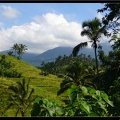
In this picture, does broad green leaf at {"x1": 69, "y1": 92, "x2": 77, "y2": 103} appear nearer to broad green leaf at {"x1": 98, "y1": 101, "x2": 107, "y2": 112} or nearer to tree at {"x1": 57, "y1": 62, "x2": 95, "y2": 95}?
broad green leaf at {"x1": 98, "y1": 101, "x2": 107, "y2": 112}

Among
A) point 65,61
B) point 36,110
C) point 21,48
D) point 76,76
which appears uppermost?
point 65,61

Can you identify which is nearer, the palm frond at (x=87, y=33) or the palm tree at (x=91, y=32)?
the palm tree at (x=91, y=32)

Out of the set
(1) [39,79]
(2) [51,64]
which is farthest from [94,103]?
(2) [51,64]

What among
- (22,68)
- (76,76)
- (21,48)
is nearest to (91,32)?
(76,76)

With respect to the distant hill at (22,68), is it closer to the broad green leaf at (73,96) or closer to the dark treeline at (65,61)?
the dark treeline at (65,61)

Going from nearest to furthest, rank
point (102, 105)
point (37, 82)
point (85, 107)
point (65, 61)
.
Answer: point (85, 107) < point (102, 105) < point (37, 82) < point (65, 61)

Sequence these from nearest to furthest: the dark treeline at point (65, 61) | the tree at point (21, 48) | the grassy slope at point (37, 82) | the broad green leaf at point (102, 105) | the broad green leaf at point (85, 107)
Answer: the broad green leaf at point (85, 107) < the broad green leaf at point (102, 105) < the grassy slope at point (37, 82) < the tree at point (21, 48) < the dark treeline at point (65, 61)

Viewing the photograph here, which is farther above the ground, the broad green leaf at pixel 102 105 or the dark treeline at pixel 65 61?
the dark treeline at pixel 65 61

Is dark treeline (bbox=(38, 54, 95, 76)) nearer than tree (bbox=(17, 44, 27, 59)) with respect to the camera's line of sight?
No

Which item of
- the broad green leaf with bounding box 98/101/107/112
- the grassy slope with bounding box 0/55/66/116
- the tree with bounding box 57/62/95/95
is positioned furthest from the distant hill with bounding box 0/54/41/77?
the broad green leaf with bounding box 98/101/107/112

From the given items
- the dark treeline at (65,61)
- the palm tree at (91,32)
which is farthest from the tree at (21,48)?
the palm tree at (91,32)

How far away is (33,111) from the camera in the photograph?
133cm

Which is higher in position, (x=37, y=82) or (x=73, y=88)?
(x=37, y=82)

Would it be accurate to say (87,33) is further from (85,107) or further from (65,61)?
(65,61)
